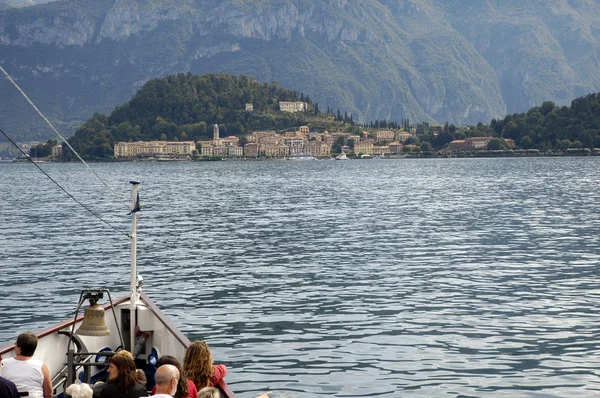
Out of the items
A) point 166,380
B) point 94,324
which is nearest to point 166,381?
point 166,380

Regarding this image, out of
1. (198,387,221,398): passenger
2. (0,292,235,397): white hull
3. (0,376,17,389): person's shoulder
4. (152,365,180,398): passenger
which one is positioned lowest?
(0,292,235,397): white hull

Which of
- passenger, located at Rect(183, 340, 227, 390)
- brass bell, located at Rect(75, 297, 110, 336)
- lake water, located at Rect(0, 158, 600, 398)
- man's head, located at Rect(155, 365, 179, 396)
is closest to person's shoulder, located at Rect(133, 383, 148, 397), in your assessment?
passenger, located at Rect(183, 340, 227, 390)

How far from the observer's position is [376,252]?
45219mm

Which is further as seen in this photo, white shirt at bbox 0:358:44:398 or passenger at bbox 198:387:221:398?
white shirt at bbox 0:358:44:398

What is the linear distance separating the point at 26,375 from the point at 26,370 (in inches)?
3.0

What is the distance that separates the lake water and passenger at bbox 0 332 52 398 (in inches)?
255

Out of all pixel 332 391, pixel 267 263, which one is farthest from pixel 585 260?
pixel 332 391

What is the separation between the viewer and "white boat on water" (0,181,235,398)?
16.4 m

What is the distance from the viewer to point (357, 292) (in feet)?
106

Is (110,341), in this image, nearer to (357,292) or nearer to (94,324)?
(94,324)

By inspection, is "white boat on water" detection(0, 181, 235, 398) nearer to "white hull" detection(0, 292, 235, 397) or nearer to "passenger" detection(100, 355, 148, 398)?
"white hull" detection(0, 292, 235, 397)

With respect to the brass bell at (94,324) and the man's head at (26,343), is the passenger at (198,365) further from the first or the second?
the brass bell at (94,324)

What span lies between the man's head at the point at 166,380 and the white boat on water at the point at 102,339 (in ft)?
8.21

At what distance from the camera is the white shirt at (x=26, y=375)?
14141 mm
